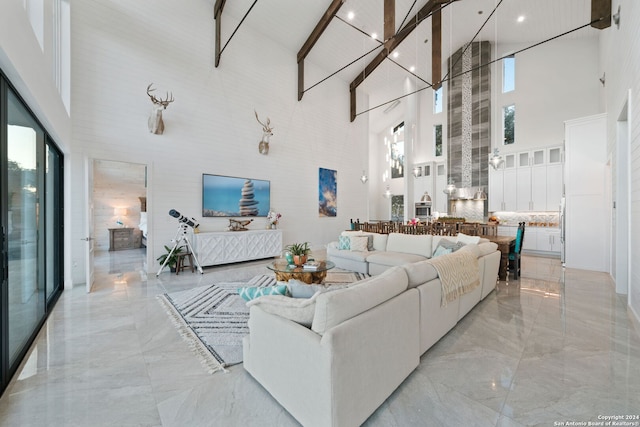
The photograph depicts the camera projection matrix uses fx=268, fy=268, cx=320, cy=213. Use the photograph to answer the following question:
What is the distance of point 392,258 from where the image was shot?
15.5 feet

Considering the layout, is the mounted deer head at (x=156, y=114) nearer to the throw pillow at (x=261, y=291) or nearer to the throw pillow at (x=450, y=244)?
the throw pillow at (x=261, y=291)

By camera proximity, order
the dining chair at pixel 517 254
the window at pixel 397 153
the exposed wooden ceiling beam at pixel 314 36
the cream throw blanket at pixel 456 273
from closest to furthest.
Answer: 1. the cream throw blanket at pixel 456 273
2. the dining chair at pixel 517 254
3. the exposed wooden ceiling beam at pixel 314 36
4. the window at pixel 397 153

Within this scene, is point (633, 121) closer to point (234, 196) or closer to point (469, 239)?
point (469, 239)

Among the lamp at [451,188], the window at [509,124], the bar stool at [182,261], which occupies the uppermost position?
the window at [509,124]

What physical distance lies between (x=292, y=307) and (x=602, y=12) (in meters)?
7.71

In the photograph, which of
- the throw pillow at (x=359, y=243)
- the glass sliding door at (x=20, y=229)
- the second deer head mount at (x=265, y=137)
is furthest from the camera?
the second deer head mount at (x=265, y=137)

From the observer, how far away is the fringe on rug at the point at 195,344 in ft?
7.18

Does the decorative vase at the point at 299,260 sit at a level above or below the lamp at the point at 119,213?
below

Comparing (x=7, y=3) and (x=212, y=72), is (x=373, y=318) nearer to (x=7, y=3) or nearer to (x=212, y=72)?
(x=7, y=3)

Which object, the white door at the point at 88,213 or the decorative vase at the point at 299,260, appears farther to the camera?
the white door at the point at 88,213

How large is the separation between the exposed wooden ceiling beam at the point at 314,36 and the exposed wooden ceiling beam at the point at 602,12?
497 cm

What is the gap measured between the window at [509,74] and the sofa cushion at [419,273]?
915 centimetres

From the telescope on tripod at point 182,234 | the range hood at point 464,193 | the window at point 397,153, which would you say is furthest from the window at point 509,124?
the telescope on tripod at point 182,234

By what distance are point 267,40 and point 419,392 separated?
8260mm
